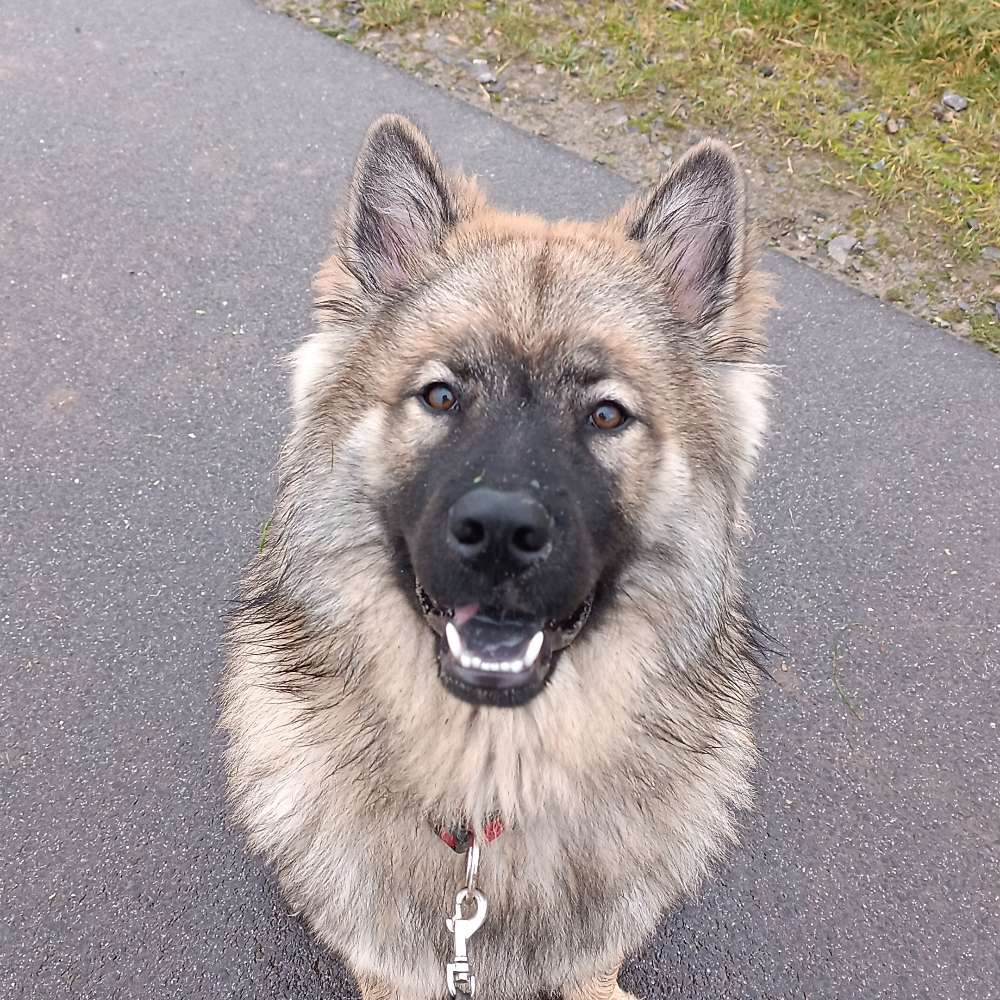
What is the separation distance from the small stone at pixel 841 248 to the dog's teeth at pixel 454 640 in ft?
10.6

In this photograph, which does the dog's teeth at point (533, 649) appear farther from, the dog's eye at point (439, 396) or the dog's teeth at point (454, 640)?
the dog's eye at point (439, 396)

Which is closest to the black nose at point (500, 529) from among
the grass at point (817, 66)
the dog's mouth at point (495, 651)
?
the dog's mouth at point (495, 651)

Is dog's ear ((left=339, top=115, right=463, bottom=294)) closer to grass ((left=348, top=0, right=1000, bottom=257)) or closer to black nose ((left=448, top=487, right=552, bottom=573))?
black nose ((left=448, top=487, right=552, bottom=573))

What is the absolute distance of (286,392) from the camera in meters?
3.46

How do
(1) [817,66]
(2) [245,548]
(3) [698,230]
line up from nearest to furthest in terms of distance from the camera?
1. (3) [698,230]
2. (2) [245,548]
3. (1) [817,66]

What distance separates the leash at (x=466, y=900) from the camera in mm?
1825

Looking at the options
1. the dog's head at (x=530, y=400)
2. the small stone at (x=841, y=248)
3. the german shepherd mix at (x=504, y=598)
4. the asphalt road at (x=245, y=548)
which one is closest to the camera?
the dog's head at (x=530, y=400)

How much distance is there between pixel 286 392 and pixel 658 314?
2.00m

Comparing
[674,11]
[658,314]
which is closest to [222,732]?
[658,314]

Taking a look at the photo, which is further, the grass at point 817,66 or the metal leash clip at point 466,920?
the grass at point 817,66

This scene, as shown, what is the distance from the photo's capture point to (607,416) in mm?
1810

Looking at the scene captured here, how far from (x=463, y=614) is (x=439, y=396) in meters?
0.51

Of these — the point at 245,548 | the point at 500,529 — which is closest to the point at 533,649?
the point at 500,529

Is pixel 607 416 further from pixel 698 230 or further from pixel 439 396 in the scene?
pixel 698 230
